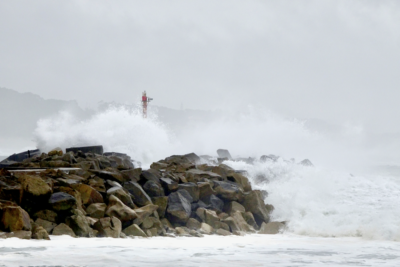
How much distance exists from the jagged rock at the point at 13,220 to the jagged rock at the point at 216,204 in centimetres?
374

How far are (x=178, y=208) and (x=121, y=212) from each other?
1.37 metres

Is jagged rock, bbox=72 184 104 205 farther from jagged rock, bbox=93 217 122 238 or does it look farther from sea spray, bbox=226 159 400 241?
sea spray, bbox=226 159 400 241

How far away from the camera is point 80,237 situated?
595cm

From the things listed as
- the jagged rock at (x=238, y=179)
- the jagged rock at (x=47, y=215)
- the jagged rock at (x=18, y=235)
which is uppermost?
the jagged rock at (x=238, y=179)

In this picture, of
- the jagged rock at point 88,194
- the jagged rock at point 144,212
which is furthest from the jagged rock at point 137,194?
the jagged rock at point 88,194

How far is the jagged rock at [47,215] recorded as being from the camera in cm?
621

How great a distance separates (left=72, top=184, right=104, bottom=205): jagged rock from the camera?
23.0ft

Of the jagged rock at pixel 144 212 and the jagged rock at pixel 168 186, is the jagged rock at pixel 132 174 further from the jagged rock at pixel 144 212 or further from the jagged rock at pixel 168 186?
the jagged rock at pixel 144 212

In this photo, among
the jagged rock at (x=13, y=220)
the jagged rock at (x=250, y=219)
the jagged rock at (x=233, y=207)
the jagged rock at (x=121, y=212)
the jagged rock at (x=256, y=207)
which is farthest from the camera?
the jagged rock at (x=256, y=207)

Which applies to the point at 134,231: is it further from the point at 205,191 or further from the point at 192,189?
the point at 205,191

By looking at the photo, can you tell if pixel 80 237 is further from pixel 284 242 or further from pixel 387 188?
pixel 387 188

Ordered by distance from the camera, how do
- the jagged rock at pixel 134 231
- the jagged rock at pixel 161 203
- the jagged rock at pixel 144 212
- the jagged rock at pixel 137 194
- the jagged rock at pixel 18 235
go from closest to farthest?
the jagged rock at pixel 18 235 < the jagged rock at pixel 134 231 < the jagged rock at pixel 144 212 < the jagged rock at pixel 161 203 < the jagged rock at pixel 137 194

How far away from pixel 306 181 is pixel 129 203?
593cm

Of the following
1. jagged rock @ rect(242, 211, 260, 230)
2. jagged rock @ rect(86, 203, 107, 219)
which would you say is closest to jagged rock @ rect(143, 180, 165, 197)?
jagged rock @ rect(242, 211, 260, 230)
